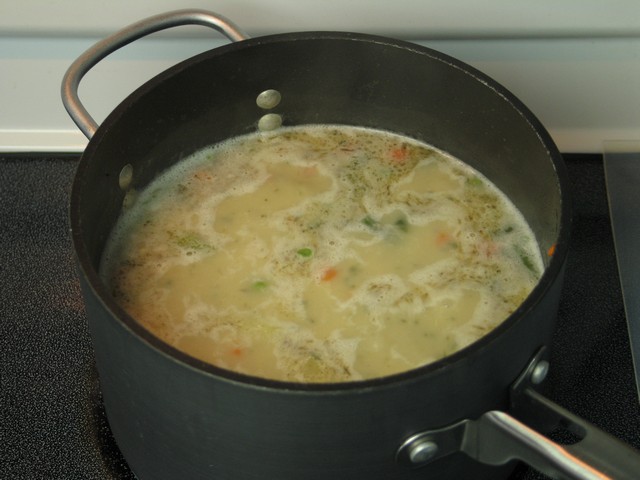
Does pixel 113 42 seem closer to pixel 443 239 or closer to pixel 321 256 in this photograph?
pixel 321 256

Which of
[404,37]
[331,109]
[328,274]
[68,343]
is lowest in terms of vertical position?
[68,343]

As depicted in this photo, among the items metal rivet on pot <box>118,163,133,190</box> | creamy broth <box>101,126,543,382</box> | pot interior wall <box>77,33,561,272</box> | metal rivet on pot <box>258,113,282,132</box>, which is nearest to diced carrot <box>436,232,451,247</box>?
creamy broth <box>101,126,543,382</box>

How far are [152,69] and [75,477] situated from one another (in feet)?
2.21

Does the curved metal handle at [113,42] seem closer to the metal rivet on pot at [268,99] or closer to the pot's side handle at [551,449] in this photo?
the metal rivet on pot at [268,99]

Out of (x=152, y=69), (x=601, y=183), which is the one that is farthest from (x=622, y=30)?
(x=152, y=69)

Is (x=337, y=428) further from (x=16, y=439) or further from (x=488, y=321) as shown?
(x=16, y=439)

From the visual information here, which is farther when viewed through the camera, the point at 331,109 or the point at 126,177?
the point at 331,109

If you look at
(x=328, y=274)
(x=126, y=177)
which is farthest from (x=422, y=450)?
(x=126, y=177)

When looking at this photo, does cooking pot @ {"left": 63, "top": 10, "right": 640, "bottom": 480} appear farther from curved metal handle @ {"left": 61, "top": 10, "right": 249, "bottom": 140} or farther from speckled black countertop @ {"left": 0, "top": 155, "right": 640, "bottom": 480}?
speckled black countertop @ {"left": 0, "top": 155, "right": 640, "bottom": 480}

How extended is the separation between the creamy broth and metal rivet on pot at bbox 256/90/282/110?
0.06 m

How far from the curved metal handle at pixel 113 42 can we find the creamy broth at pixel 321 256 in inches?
7.7

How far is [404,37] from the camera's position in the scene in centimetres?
148

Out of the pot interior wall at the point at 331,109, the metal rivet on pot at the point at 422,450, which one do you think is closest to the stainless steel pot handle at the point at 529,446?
the metal rivet on pot at the point at 422,450

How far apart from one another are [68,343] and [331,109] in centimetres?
52
